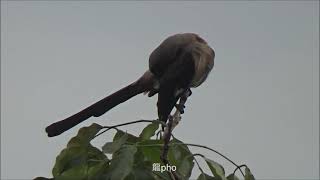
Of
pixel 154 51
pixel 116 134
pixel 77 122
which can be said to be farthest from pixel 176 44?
pixel 116 134

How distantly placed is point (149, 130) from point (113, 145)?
0.27m

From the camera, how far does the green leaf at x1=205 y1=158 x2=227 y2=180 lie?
2.34 meters

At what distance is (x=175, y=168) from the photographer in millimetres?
2441

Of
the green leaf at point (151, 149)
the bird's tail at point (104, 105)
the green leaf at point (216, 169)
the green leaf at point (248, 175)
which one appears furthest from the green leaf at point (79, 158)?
the bird's tail at point (104, 105)

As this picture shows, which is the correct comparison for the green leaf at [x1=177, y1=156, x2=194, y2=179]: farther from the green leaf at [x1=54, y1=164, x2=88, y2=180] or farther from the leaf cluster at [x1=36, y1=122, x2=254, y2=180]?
the green leaf at [x1=54, y1=164, x2=88, y2=180]

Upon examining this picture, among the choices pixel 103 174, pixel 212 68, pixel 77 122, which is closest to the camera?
pixel 103 174

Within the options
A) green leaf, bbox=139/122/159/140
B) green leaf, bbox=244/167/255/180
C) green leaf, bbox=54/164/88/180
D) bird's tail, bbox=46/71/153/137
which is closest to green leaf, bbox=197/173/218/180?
green leaf, bbox=244/167/255/180

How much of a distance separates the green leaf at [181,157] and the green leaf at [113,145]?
0.72 feet

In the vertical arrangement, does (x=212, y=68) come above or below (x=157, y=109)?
above

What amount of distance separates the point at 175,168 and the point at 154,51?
207 cm

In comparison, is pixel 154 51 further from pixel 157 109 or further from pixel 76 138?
pixel 76 138

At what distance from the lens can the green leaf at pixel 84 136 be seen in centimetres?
241

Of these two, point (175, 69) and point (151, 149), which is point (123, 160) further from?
point (175, 69)

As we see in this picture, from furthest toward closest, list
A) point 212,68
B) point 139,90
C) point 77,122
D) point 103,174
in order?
point 139,90, point 212,68, point 77,122, point 103,174
